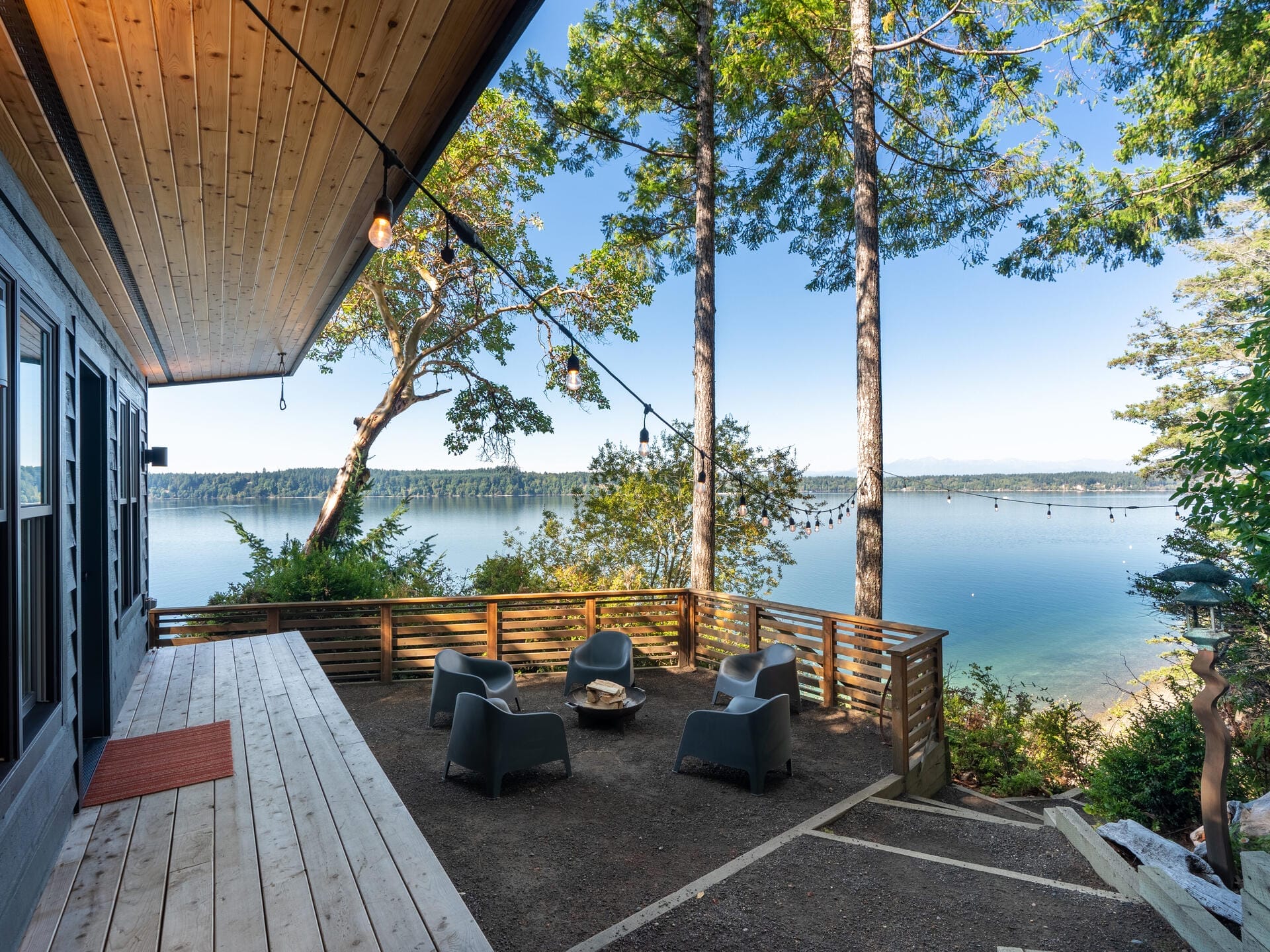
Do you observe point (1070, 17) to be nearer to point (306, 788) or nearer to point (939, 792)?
point (939, 792)

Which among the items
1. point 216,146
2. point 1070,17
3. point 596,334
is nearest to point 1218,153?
point 1070,17

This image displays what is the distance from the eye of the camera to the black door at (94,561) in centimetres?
320

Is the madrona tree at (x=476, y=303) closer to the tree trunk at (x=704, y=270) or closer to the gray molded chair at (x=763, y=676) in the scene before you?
the tree trunk at (x=704, y=270)

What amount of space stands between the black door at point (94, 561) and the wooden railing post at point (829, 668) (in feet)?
17.2

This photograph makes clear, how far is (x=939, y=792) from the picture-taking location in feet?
16.2

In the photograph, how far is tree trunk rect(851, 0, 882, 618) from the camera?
702cm

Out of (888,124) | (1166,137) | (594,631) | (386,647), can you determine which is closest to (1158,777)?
(594,631)

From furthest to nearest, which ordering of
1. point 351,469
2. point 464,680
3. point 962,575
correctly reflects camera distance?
point 962,575 → point 351,469 → point 464,680

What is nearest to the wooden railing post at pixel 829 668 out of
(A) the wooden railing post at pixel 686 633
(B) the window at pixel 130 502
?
(A) the wooden railing post at pixel 686 633

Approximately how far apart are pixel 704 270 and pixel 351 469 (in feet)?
20.8

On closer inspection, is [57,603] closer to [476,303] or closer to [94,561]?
[94,561]

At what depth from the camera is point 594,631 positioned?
7297mm

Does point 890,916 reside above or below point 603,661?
below

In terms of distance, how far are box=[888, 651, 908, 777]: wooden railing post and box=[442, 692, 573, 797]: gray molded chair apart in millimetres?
2298
